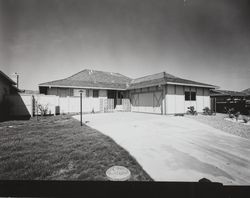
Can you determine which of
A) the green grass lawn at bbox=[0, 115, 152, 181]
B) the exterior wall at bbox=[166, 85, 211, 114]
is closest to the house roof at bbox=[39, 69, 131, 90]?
the exterior wall at bbox=[166, 85, 211, 114]

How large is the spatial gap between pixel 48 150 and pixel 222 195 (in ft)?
15.2

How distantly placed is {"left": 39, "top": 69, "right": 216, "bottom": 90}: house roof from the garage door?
3.77 ft

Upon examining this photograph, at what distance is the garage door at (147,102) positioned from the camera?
51.0ft

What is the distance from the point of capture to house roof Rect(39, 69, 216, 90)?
16155 mm

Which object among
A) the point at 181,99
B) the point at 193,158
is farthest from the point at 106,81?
the point at 193,158

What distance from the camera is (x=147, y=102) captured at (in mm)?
17016

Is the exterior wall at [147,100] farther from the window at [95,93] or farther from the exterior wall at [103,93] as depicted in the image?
the window at [95,93]

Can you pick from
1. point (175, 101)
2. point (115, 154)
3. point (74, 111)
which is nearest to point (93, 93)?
point (74, 111)

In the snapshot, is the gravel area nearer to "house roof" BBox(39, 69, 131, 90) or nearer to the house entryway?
the house entryway

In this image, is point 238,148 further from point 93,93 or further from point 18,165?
point 93,93

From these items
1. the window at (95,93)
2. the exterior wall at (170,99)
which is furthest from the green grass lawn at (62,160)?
the window at (95,93)

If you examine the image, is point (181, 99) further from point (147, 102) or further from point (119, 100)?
point (119, 100)

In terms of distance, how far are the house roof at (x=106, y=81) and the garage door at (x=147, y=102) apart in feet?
3.77

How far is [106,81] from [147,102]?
351 inches
